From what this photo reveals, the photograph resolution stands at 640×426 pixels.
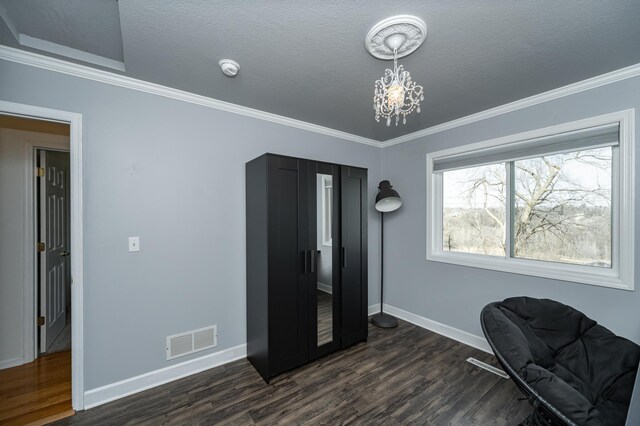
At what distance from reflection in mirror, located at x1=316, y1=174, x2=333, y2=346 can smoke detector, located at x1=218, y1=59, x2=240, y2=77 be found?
1098mm

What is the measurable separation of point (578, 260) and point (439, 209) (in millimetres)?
1332

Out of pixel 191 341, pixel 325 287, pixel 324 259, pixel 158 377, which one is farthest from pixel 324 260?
pixel 158 377

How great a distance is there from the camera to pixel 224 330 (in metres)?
2.46

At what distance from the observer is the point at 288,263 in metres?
2.25

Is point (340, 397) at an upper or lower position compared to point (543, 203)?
lower

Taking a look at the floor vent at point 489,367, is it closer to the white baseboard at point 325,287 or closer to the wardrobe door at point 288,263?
the white baseboard at point 325,287

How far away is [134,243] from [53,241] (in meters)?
1.63

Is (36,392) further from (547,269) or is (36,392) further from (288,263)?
(547,269)

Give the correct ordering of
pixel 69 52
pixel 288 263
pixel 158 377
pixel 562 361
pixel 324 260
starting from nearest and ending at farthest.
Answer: pixel 562 361
pixel 69 52
pixel 158 377
pixel 288 263
pixel 324 260

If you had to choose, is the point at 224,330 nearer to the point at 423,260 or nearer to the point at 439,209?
the point at 423,260

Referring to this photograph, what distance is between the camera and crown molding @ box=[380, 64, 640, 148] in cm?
192

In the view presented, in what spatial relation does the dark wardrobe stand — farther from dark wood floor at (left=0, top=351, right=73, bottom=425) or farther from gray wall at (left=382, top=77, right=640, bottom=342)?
dark wood floor at (left=0, top=351, right=73, bottom=425)

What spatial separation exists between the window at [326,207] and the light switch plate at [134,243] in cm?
160

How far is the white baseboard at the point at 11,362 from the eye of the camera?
228 centimetres
